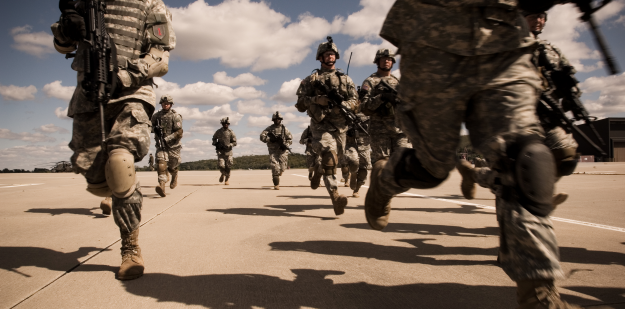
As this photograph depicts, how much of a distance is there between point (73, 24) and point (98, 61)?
14.6 inches

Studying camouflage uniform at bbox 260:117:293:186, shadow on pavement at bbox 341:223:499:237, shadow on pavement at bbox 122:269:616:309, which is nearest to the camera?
shadow on pavement at bbox 122:269:616:309

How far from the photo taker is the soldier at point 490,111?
4.32 feet

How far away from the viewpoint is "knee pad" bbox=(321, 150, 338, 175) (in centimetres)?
516

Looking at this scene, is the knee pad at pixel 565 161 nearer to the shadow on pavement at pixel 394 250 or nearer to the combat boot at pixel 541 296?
the shadow on pavement at pixel 394 250

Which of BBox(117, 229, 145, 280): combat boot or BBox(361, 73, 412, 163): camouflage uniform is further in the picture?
BBox(361, 73, 412, 163): camouflage uniform

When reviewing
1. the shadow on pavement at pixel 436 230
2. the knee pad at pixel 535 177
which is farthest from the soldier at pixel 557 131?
the knee pad at pixel 535 177

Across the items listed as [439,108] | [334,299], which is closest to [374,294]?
[334,299]

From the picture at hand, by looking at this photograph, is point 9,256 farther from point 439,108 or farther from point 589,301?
point 589,301

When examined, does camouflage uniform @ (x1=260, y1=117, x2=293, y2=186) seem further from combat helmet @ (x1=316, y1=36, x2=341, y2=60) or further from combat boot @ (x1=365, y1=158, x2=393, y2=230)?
combat boot @ (x1=365, y1=158, x2=393, y2=230)

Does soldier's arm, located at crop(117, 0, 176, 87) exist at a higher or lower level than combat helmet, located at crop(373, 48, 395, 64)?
lower

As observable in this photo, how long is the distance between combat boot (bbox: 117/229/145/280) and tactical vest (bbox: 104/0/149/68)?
1323mm

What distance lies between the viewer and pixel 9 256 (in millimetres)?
2885

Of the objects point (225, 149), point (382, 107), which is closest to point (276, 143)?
point (225, 149)

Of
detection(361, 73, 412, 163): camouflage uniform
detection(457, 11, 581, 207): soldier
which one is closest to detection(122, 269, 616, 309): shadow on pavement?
detection(457, 11, 581, 207): soldier
